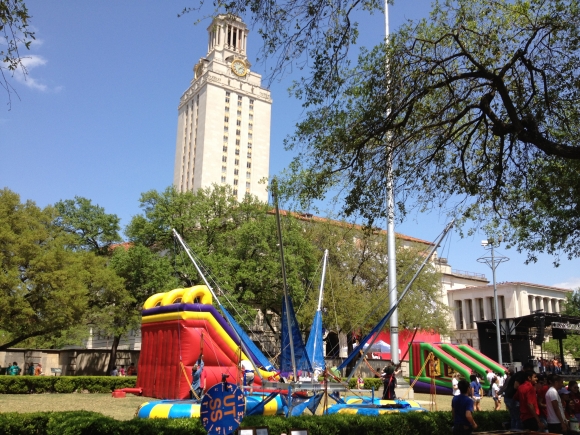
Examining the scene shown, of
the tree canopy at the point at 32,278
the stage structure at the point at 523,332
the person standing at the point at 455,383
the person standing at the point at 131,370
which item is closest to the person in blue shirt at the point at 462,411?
the person standing at the point at 455,383

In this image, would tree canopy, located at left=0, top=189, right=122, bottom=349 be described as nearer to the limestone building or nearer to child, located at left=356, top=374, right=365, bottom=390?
child, located at left=356, top=374, right=365, bottom=390

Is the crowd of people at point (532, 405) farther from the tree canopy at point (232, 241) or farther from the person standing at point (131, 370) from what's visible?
the person standing at point (131, 370)

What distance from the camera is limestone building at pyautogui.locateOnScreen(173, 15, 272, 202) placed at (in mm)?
89250

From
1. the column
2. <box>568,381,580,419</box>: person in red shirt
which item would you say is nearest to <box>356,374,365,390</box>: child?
<box>568,381,580,419</box>: person in red shirt

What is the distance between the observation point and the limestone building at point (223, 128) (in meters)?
89.2

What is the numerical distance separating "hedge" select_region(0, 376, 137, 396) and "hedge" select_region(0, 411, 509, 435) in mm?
15923

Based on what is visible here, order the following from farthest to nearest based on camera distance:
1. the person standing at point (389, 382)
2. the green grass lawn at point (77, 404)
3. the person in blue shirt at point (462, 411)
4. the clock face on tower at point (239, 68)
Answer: the clock face on tower at point (239, 68) → the person standing at point (389, 382) → the green grass lawn at point (77, 404) → the person in blue shirt at point (462, 411)

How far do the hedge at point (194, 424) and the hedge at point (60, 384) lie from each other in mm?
15923

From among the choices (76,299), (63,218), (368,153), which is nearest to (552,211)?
(368,153)

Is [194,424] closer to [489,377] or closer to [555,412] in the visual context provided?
[555,412]

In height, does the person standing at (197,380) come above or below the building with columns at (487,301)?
below

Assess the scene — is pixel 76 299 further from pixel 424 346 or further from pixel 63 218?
pixel 424 346

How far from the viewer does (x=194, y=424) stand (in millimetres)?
9766

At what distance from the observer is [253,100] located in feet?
320
